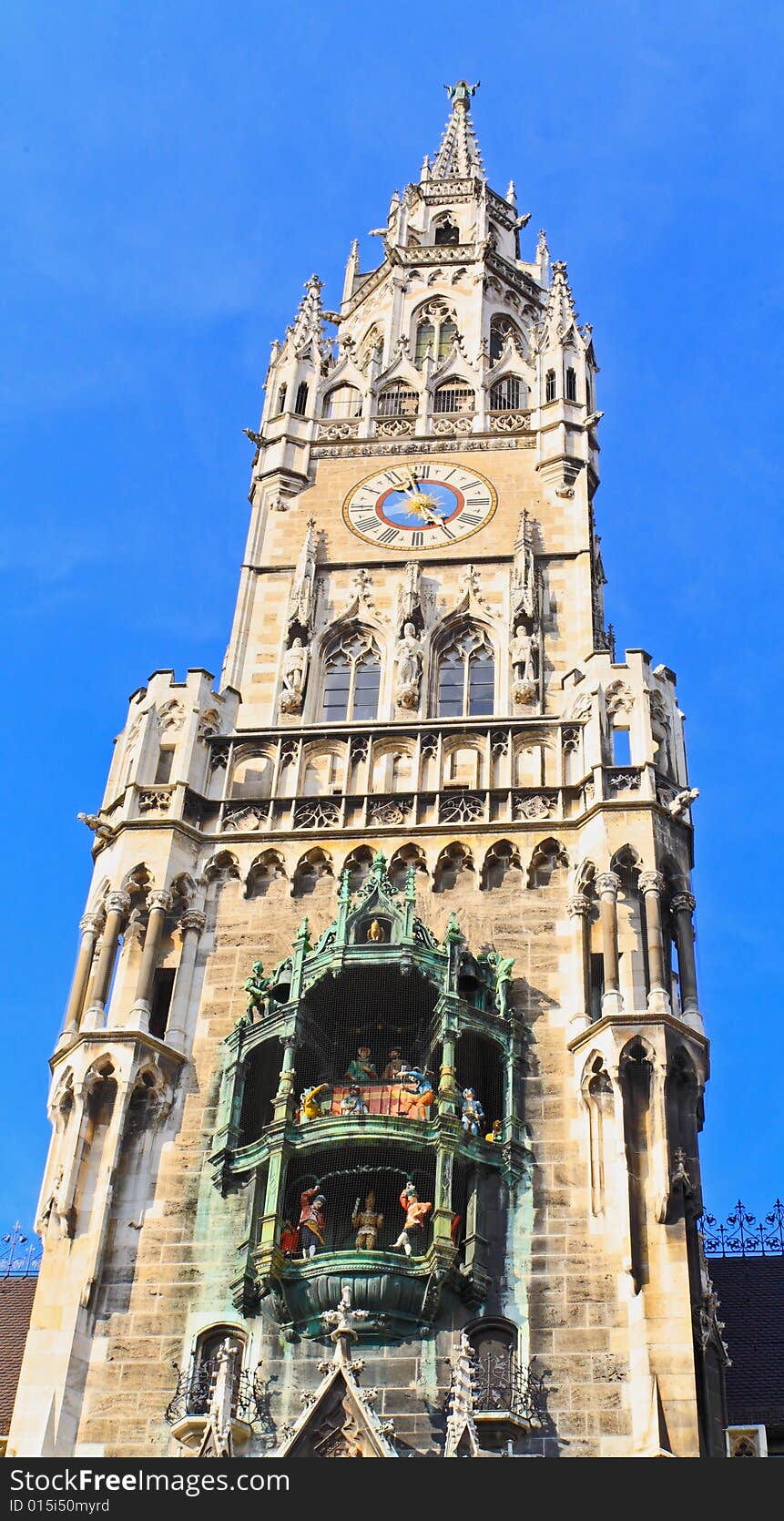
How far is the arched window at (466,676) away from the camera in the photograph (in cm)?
3055

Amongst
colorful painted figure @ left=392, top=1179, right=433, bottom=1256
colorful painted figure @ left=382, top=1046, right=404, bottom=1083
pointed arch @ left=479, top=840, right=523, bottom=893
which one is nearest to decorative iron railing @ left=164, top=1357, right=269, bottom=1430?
colorful painted figure @ left=392, top=1179, right=433, bottom=1256

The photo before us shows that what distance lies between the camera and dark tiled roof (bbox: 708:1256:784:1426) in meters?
25.2

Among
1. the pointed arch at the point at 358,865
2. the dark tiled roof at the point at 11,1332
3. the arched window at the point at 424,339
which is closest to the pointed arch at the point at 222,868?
the pointed arch at the point at 358,865

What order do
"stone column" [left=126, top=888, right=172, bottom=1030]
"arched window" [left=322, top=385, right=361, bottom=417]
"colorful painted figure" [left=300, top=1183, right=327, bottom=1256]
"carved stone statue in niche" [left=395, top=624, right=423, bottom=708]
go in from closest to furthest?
"colorful painted figure" [left=300, top=1183, right=327, bottom=1256] → "stone column" [left=126, top=888, right=172, bottom=1030] → "carved stone statue in niche" [left=395, top=624, right=423, bottom=708] → "arched window" [left=322, top=385, right=361, bottom=417]

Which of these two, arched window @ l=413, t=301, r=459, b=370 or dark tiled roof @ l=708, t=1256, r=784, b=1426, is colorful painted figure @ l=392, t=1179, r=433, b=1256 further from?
arched window @ l=413, t=301, r=459, b=370

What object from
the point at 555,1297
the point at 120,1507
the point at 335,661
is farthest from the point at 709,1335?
the point at 335,661

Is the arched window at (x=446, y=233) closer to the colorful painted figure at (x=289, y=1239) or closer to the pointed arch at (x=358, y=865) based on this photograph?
the pointed arch at (x=358, y=865)

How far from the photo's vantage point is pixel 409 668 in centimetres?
3056

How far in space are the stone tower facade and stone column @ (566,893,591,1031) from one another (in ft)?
0.12

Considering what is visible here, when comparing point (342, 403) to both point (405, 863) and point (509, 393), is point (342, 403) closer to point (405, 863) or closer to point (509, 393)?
point (509, 393)

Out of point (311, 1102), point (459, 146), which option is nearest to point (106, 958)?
point (311, 1102)

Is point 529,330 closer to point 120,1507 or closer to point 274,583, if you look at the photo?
point 274,583

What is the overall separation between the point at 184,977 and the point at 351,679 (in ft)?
22.2

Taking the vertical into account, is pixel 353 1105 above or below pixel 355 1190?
above
